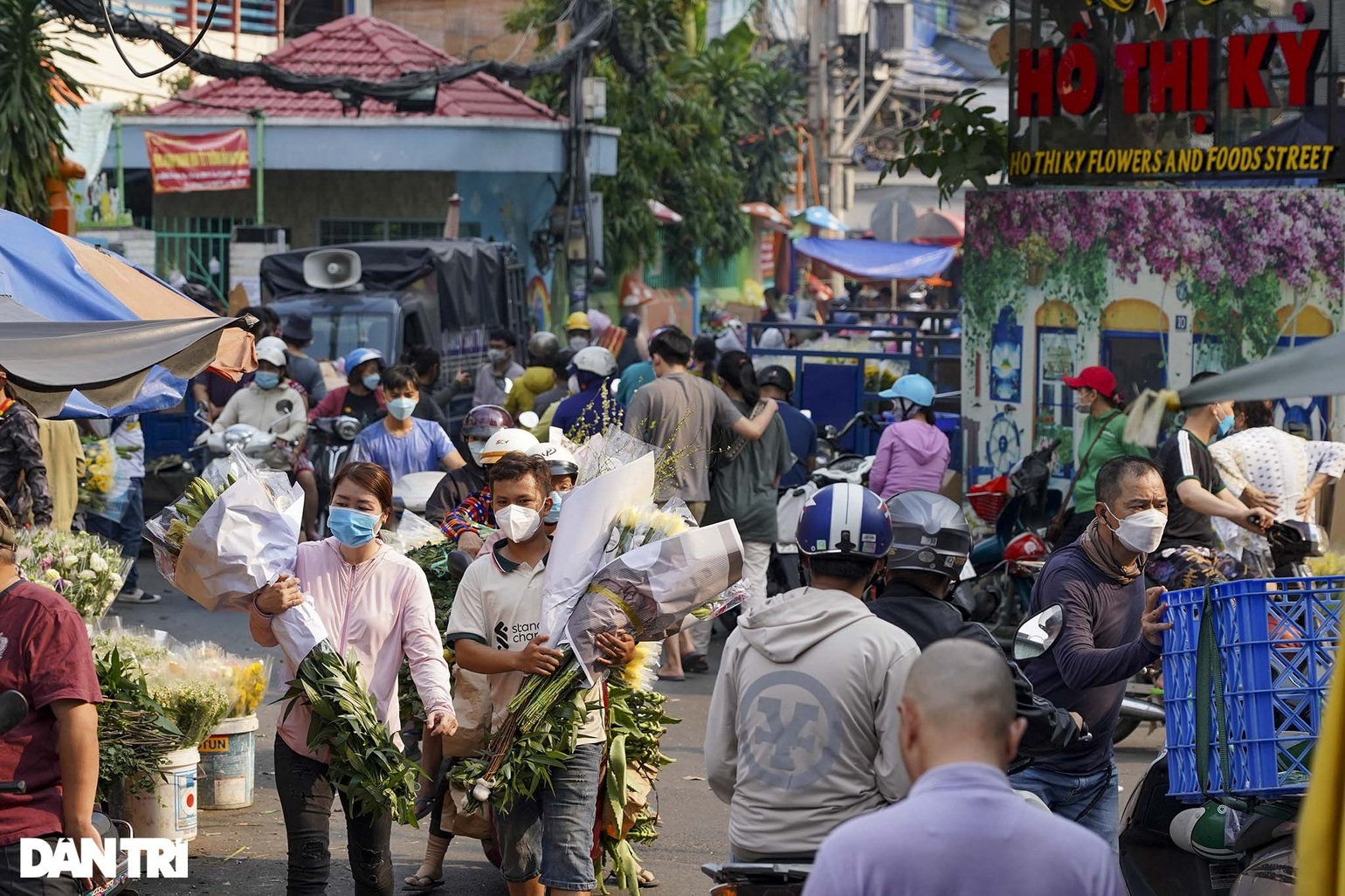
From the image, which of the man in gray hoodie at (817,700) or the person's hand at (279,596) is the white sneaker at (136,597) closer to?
the person's hand at (279,596)

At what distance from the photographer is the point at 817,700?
416cm

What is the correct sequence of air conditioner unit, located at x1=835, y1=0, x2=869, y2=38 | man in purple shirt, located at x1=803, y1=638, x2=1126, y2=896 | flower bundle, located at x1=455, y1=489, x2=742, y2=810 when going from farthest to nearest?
air conditioner unit, located at x1=835, y1=0, x2=869, y2=38 < flower bundle, located at x1=455, y1=489, x2=742, y2=810 < man in purple shirt, located at x1=803, y1=638, x2=1126, y2=896

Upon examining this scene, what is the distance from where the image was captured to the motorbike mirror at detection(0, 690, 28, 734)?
4.23 meters

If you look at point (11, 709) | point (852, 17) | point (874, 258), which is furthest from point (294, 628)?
point (852, 17)

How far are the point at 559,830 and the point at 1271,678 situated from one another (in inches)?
99.1

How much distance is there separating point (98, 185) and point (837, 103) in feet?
61.4

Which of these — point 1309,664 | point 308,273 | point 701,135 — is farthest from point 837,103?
point 1309,664

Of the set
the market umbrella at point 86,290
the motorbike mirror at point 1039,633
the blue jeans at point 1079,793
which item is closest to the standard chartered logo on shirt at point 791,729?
the motorbike mirror at point 1039,633

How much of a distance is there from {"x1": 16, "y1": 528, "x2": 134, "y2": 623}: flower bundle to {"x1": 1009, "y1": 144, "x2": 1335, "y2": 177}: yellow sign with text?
704 cm

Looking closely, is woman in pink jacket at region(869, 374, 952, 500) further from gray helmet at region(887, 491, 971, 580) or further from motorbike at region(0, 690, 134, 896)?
gray helmet at region(887, 491, 971, 580)

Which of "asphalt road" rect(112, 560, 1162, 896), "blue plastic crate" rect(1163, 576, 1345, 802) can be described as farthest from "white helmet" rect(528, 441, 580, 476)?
"blue plastic crate" rect(1163, 576, 1345, 802)

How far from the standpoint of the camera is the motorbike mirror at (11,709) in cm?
423

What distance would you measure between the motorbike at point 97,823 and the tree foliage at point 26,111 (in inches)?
447

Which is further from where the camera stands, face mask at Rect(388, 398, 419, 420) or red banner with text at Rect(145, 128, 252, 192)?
red banner with text at Rect(145, 128, 252, 192)
